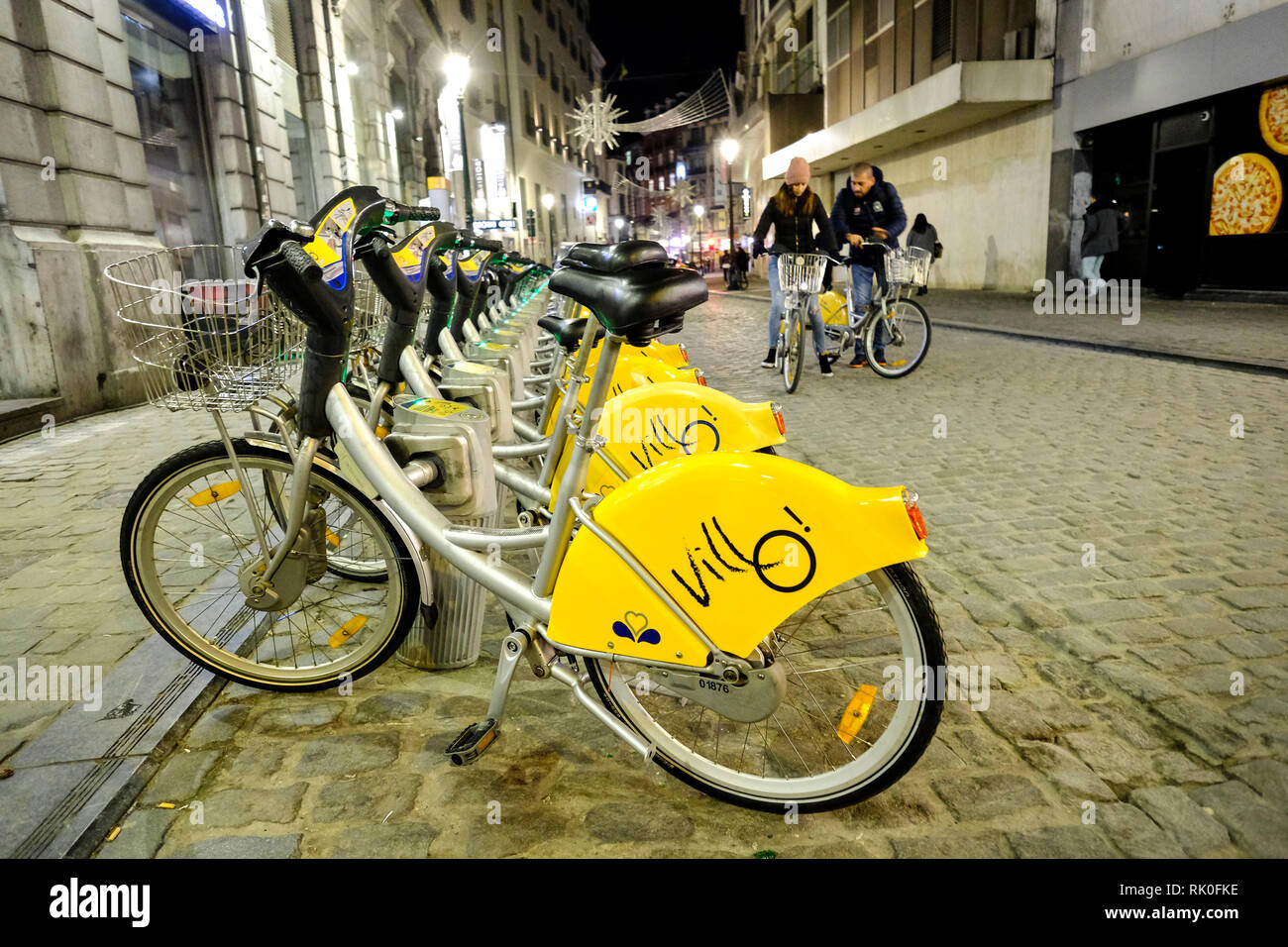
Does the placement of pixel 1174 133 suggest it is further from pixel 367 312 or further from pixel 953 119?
pixel 367 312

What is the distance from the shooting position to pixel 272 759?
2449 mm

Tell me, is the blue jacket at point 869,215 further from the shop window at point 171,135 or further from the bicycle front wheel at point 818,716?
the shop window at point 171,135

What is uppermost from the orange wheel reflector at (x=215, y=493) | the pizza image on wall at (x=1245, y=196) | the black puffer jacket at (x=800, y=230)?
the pizza image on wall at (x=1245, y=196)

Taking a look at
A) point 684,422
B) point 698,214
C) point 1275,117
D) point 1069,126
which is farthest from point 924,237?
point 698,214

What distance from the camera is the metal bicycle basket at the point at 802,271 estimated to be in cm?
789

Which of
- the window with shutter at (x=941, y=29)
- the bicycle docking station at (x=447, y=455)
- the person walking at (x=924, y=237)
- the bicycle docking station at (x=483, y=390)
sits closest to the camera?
the bicycle docking station at (x=447, y=455)

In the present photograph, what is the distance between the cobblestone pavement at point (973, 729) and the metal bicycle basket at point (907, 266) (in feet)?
12.6

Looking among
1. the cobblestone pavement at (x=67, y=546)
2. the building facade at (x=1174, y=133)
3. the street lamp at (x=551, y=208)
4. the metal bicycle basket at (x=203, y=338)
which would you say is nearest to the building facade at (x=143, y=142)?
the cobblestone pavement at (x=67, y=546)

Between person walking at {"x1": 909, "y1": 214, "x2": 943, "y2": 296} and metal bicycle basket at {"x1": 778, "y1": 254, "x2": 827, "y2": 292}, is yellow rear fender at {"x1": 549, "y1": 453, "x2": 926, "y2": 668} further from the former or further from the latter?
person walking at {"x1": 909, "y1": 214, "x2": 943, "y2": 296}

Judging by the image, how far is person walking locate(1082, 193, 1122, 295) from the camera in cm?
1512

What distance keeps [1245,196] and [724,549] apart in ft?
53.6

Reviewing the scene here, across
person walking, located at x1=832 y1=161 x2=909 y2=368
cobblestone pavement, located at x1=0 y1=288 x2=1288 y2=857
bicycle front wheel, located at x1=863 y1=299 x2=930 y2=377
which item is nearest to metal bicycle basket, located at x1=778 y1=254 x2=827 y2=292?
person walking, located at x1=832 y1=161 x2=909 y2=368
